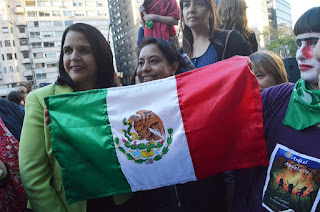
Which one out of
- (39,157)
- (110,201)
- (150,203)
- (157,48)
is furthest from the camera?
(157,48)

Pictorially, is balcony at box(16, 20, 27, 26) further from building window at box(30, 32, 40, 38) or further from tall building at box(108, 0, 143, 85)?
tall building at box(108, 0, 143, 85)

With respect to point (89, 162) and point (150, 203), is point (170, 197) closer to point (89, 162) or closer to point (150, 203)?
point (150, 203)

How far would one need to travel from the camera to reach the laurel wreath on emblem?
1.85 metres

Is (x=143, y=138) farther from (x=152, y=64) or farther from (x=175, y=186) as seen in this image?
(x=152, y=64)

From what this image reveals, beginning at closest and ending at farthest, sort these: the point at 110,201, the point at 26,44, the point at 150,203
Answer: the point at 110,201 < the point at 150,203 < the point at 26,44

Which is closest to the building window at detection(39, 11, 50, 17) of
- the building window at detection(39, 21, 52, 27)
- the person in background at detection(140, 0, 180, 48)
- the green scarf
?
the building window at detection(39, 21, 52, 27)

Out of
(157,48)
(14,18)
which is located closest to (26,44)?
(14,18)

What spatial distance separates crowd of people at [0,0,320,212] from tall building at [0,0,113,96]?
56.1 metres

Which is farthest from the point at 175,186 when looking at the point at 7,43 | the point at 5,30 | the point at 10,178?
the point at 5,30

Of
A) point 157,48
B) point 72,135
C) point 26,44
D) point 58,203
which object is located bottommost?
point 58,203

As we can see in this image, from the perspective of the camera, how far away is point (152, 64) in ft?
7.73

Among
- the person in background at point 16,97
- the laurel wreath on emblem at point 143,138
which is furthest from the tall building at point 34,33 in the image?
the laurel wreath on emblem at point 143,138

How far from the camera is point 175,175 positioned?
188 centimetres

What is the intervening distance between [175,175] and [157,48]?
3.96 ft
